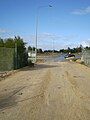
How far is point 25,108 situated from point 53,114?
1240mm

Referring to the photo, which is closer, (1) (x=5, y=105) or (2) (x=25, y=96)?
(1) (x=5, y=105)

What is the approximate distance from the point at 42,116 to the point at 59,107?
1441 millimetres

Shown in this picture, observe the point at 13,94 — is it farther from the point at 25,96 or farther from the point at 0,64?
the point at 0,64

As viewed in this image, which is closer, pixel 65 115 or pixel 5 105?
pixel 65 115

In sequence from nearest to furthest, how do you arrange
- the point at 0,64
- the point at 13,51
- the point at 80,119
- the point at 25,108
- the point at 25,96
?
the point at 80,119, the point at 25,108, the point at 25,96, the point at 0,64, the point at 13,51

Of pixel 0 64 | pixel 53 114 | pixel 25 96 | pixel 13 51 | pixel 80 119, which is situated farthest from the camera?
pixel 13 51

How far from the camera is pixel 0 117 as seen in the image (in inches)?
332

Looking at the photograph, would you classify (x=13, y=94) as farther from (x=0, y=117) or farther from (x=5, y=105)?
(x=0, y=117)

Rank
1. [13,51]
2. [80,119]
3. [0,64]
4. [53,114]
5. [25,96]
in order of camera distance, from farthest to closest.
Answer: [13,51]
[0,64]
[25,96]
[53,114]
[80,119]

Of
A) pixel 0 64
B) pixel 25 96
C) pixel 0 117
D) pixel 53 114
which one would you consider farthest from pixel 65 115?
pixel 0 64

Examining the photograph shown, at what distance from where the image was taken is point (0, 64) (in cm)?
2812

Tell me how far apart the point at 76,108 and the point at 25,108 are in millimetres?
1679

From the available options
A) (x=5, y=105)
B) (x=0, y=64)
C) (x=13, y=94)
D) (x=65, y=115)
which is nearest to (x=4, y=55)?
(x=0, y=64)

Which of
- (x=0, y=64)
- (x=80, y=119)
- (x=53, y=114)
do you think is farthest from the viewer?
(x=0, y=64)
